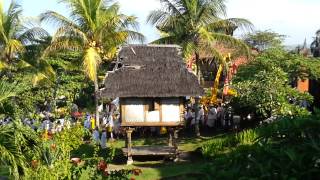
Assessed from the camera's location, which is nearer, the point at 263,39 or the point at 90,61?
the point at 90,61

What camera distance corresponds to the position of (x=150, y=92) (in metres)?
20.0

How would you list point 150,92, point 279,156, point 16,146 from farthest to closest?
point 150,92 → point 16,146 → point 279,156

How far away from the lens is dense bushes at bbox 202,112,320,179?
3107 millimetres

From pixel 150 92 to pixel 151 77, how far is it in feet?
2.63

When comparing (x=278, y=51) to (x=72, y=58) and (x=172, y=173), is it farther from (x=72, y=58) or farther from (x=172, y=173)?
(x=72, y=58)

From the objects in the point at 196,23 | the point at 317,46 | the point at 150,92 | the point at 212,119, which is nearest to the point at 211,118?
the point at 212,119

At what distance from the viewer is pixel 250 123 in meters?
24.2

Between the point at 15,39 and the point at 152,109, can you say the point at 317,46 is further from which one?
the point at 15,39

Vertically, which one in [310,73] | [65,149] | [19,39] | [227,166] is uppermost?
[19,39]

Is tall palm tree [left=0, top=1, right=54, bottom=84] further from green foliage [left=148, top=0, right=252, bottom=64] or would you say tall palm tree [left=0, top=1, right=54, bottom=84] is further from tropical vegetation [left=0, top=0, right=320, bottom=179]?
green foliage [left=148, top=0, right=252, bottom=64]

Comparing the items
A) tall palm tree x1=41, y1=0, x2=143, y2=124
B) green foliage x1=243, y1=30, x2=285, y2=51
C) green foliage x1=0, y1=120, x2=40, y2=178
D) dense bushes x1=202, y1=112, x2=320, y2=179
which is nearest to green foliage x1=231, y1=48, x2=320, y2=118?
tall palm tree x1=41, y1=0, x2=143, y2=124

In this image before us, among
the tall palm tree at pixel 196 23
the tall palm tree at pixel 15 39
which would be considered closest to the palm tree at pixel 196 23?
→ the tall palm tree at pixel 196 23

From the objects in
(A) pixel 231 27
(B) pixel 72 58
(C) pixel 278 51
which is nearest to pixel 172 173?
(C) pixel 278 51

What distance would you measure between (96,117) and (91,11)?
554cm
